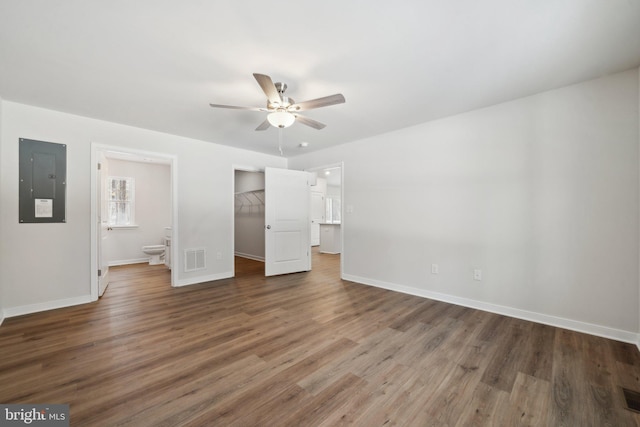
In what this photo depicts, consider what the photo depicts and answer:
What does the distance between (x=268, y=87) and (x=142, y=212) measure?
19.3 ft

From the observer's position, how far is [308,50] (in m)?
2.00

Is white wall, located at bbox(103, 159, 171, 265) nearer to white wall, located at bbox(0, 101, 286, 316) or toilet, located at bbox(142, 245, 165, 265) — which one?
toilet, located at bbox(142, 245, 165, 265)

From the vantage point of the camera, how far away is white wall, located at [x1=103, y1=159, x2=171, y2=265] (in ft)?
19.3

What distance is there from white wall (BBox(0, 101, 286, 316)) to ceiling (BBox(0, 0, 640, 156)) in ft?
1.03

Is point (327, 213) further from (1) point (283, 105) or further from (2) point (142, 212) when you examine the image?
(1) point (283, 105)

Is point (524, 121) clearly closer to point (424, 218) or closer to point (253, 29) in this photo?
point (424, 218)

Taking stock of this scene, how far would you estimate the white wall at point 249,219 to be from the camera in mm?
6590

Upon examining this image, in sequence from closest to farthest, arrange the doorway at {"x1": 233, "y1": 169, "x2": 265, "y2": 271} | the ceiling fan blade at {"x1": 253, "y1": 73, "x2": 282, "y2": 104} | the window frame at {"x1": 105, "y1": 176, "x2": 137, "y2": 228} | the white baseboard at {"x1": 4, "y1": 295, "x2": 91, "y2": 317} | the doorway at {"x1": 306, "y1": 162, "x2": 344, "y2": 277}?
the ceiling fan blade at {"x1": 253, "y1": 73, "x2": 282, "y2": 104}
the white baseboard at {"x1": 4, "y1": 295, "x2": 91, "y2": 317}
the window frame at {"x1": 105, "y1": 176, "x2": 137, "y2": 228}
the doorway at {"x1": 233, "y1": 169, "x2": 265, "y2": 271}
the doorway at {"x1": 306, "y1": 162, "x2": 344, "y2": 277}

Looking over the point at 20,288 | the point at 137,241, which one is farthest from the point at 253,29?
the point at 137,241

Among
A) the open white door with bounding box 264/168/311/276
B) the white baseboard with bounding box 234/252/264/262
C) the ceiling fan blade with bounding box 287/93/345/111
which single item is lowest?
the white baseboard with bounding box 234/252/264/262

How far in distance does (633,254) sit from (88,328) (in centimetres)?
526

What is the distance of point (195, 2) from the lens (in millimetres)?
1558

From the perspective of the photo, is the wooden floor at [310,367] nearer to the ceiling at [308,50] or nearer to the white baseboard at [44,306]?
the white baseboard at [44,306]

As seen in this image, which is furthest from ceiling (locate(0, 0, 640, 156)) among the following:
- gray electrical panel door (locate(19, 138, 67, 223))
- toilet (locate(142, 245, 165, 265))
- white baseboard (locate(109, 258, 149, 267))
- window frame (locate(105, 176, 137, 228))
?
white baseboard (locate(109, 258, 149, 267))
